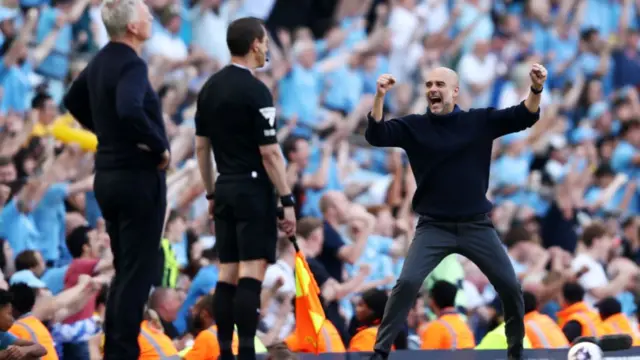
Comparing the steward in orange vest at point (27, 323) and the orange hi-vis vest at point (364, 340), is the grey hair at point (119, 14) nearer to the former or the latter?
the steward in orange vest at point (27, 323)

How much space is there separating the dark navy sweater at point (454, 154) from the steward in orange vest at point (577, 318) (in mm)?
3346

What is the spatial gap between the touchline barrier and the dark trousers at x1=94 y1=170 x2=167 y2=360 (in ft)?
6.22

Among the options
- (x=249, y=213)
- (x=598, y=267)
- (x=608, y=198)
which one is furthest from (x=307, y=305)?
(x=608, y=198)

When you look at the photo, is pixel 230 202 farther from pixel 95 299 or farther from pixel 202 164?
pixel 95 299

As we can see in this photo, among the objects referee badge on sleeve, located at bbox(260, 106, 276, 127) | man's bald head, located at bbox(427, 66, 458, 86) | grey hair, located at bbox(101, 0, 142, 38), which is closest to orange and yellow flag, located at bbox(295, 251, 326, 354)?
referee badge on sleeve, located at bbox(260, 106, 276, 127)

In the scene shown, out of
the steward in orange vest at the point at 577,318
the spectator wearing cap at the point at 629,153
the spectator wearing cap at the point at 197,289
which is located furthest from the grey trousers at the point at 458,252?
the spectator wearing cap at the point at 629,153

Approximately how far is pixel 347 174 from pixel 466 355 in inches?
297

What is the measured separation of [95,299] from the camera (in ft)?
38.5

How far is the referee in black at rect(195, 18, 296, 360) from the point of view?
8617 mm

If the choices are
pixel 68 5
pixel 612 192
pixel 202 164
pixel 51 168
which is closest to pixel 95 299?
pixel 51 168

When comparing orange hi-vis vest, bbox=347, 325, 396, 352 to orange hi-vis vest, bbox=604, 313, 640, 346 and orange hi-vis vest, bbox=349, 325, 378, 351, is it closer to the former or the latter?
orange hi-vis vest, bbox=349, 325, 378, 351

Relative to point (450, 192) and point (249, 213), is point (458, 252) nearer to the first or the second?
point (450, 192)

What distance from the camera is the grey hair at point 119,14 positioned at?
8375mm

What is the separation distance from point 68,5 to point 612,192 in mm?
7347
